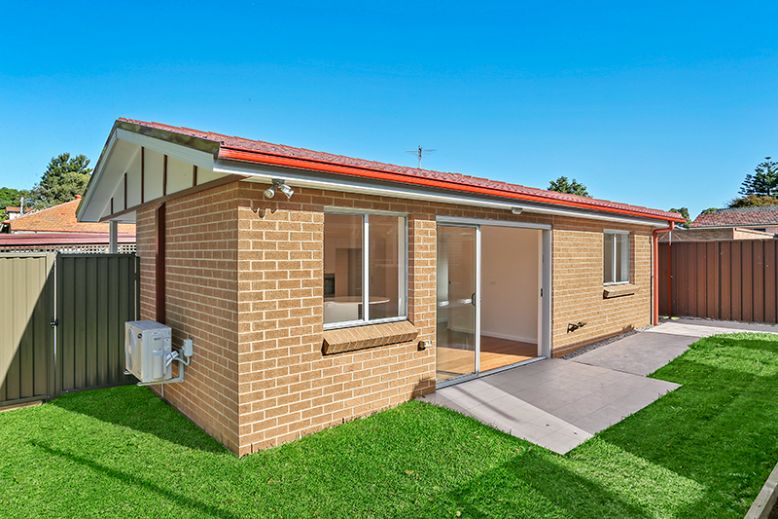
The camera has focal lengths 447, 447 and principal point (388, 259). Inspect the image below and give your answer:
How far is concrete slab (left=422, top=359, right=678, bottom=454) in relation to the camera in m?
4.83

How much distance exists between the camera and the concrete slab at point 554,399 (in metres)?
4.83

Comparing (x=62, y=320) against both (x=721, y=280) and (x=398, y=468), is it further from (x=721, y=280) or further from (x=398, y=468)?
(x=721, y=280)

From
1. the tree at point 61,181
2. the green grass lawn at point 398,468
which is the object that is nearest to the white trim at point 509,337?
the green grass lawn at point 398,468

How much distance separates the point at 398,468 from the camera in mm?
3951

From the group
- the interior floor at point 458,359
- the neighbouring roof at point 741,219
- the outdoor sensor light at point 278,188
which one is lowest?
the interior floor at point 458,359

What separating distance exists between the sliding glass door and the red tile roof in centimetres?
82

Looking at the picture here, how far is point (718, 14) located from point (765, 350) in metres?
9.24

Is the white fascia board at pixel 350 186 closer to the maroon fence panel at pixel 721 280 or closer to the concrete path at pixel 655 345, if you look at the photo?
the concrete path at pixel 655 345

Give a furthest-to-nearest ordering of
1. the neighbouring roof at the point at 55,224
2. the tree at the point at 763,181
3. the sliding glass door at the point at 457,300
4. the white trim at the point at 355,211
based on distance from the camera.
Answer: the tree at the point at 763,181
the neighbouring roof at the point at 55,224
the sliding glass door at the point at 457,300
the white trim at the point at 355,211

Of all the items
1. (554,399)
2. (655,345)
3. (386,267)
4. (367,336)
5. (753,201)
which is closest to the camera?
(367,336)

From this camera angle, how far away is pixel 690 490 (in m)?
3.61

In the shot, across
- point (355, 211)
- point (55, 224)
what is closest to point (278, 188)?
point (355, 211)

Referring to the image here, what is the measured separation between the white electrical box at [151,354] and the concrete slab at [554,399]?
10.4 ft

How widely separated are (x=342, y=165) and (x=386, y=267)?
1603 mm
